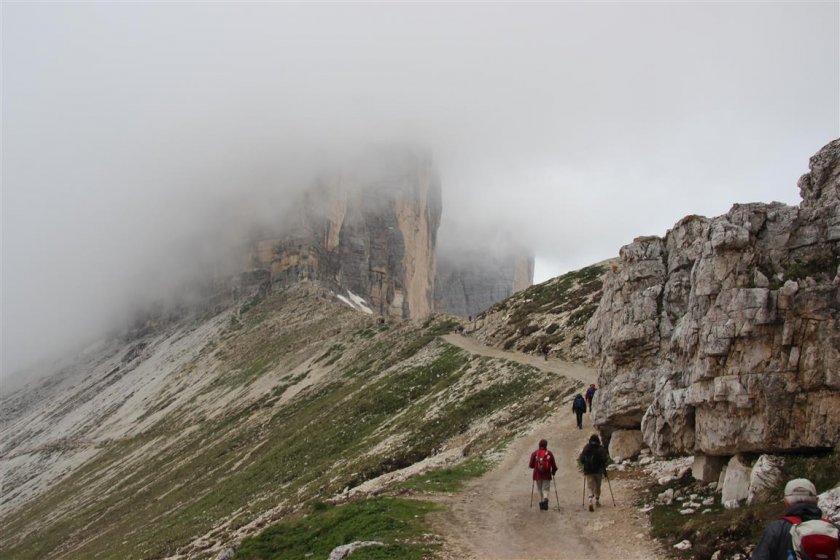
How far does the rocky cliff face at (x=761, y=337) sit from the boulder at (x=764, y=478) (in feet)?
1.10

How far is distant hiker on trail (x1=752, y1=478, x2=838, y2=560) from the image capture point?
7492 millimetres

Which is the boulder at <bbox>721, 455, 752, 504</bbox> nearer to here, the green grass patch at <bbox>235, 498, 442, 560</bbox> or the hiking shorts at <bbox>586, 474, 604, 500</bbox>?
the hiking shorts at <bbox>586, 474, 604, 500</bbox>

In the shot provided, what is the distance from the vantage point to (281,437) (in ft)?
180

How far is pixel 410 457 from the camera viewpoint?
33.7 m

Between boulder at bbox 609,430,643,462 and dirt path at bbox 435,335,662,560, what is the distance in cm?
154

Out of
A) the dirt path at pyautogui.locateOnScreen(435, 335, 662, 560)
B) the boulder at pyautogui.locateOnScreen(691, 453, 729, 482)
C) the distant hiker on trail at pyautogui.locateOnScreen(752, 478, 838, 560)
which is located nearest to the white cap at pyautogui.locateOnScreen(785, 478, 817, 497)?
the distant hiker on trail at pyautogui.locateOnScreen(752, 478, 838, 560)

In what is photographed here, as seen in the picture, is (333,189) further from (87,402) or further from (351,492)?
(351,492)

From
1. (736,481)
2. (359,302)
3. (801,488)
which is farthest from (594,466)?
(359,302)

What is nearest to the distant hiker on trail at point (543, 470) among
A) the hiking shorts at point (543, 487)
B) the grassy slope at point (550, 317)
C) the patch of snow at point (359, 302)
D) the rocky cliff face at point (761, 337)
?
the hiking shorts at point (543, 487)

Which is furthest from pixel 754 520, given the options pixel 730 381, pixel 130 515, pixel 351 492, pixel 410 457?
pixel 130 515

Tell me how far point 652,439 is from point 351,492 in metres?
14.5

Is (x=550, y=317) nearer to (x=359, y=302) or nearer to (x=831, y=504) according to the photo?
(x=831, y=504)

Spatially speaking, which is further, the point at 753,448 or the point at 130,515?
the point at 130,515

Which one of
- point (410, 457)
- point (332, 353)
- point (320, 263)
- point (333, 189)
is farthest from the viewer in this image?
point (333, 189)
